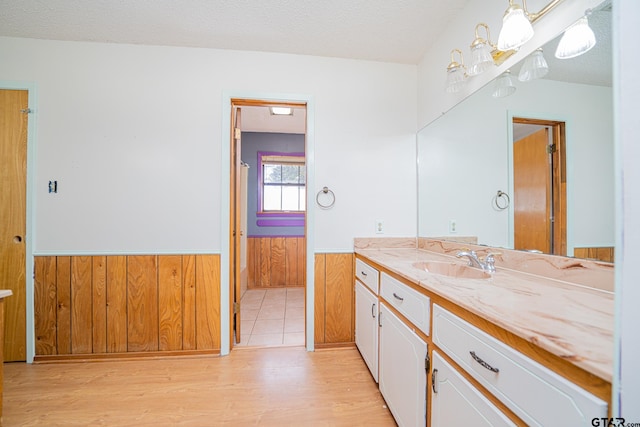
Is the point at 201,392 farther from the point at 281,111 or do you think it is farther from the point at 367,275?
the point at 281,111

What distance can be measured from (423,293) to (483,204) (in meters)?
0.88

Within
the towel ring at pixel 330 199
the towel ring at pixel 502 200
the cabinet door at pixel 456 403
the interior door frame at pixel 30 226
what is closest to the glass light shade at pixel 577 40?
the towel ring at pixel 502 200

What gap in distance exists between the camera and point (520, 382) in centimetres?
57

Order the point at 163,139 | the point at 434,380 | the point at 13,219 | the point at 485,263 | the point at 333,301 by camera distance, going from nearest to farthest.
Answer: the point at 434,380
the point at 485,263
the point at 13,219
the point at 163,139
the point at 333,301

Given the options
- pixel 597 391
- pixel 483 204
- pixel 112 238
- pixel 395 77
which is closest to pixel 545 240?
pixel 483 204

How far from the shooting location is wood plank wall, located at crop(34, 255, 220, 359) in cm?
180

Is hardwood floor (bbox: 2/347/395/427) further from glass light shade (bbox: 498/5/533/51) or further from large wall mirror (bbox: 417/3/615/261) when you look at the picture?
glass light shade (bbox: 498/5/533/51)

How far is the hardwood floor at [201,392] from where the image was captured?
131cm

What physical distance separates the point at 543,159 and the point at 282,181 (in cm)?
325

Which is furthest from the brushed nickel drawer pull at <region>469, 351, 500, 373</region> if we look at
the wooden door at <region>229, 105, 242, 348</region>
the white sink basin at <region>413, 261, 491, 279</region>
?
the wooden door at <region>229, 105, 242, 348</region>

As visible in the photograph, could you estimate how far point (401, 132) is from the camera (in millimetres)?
2105

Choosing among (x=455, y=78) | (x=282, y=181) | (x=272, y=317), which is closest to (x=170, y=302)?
(x=272, y=317)

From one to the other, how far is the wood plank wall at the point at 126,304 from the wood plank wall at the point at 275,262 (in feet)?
5.89

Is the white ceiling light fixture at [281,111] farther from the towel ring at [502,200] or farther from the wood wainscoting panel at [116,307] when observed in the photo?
the towel ring at [502,200]
